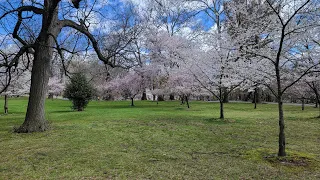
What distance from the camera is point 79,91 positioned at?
17672 millimetres

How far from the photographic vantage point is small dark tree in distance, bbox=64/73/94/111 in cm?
1761

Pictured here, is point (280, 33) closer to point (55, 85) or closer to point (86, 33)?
point (86, 33)

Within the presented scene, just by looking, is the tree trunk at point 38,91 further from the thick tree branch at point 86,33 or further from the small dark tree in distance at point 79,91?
the small dark tree in distance at point 79,91

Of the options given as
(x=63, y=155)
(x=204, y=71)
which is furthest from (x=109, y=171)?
(x=204, y=71)

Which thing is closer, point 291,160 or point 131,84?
point 291,160

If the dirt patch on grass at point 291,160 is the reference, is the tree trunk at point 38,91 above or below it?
above

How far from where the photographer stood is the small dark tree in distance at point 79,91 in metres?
17.6

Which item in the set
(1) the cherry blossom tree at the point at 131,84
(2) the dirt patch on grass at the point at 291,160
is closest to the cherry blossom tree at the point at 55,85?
(1) the cherry blossom tree at the point at 131,84

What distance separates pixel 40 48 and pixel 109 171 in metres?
5.62

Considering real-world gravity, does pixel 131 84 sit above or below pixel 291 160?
above

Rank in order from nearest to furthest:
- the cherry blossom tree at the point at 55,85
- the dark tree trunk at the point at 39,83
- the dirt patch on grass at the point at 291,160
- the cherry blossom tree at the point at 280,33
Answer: the dirt patch on grass at the point at 291,160 < the cherry blossom tree at the point at 280,33 < the dark tree trunk at the point at 39,83 < the cherry blossom tree at the point at 55,85

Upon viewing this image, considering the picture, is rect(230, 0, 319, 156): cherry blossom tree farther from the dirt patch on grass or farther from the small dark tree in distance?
the small dark tree in distance

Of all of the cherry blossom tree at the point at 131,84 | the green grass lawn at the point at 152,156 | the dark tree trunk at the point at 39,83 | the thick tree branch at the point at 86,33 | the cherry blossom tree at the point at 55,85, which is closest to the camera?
the green grass lawn at the point at 152,156

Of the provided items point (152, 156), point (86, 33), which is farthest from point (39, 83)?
point (152, 156)
